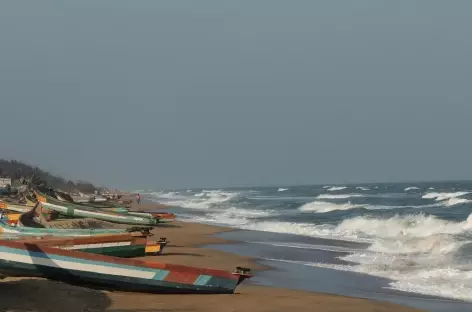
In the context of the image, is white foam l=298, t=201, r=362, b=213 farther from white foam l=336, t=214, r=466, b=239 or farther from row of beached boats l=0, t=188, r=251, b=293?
row of beached boats l=0, t=188, r=251, b=293

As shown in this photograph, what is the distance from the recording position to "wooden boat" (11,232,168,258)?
41.7ft

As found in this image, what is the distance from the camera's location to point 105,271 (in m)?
11.0

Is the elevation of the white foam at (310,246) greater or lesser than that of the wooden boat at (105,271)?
lesser

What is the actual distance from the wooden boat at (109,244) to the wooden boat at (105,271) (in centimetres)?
124

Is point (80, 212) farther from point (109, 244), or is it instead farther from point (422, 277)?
point (422, 277)

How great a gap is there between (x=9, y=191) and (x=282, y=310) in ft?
98.1

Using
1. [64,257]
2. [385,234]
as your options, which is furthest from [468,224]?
[64,257]

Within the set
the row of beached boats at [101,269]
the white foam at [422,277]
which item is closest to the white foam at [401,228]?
the white foam at [422,277]

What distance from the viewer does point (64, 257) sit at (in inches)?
423

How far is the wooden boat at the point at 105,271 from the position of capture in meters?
10.4

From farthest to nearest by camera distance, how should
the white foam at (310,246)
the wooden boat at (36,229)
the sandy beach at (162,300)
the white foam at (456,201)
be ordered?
the white foam at (456,201), the white foam at (310,246), the wooden boat at (36,229), the sandy beach at (162,300)

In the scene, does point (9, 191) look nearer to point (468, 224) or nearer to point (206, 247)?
point (206, 247)

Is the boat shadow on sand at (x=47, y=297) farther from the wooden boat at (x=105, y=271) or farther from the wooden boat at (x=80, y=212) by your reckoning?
the wooden boat at (x=80, y=212)

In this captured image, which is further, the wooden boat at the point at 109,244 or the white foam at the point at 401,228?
the white foam at the point at 401,228
